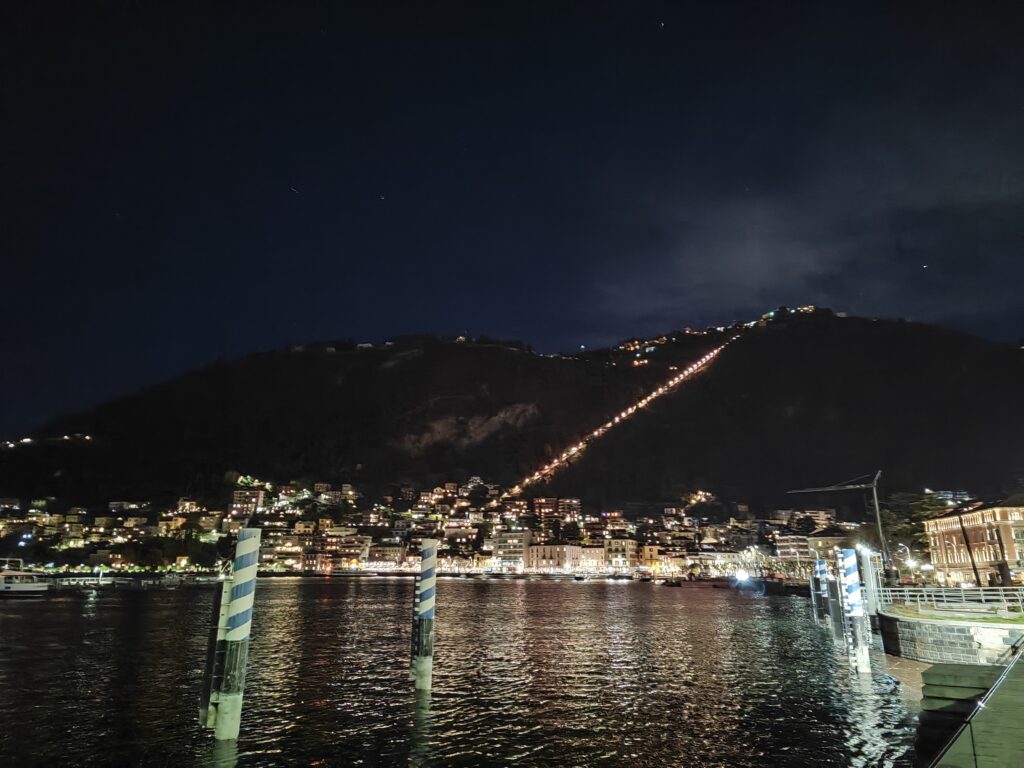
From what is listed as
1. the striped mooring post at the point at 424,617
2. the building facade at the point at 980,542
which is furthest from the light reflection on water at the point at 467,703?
the building facade at the point at 980,542

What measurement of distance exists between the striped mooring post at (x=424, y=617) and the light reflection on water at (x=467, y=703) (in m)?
0.66

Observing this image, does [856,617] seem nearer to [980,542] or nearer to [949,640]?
[949,640]

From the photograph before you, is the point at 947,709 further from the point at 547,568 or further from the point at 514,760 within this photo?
the point at 547,568

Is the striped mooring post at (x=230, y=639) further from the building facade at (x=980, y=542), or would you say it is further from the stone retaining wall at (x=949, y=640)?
the building facade at (x=980, y=542)

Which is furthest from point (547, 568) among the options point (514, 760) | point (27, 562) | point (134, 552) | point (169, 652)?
point (514, 760)

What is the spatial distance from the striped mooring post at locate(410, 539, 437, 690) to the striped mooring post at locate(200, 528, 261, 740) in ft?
17.4

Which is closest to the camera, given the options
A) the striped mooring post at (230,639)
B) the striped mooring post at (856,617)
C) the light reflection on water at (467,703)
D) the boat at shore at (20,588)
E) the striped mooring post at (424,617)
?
the striped mooring post at (230,639)

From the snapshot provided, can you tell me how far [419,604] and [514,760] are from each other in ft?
17.3

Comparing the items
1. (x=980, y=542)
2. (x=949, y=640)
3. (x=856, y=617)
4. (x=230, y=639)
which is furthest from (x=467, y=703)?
(x=980, y=542)

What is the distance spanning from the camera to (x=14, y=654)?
89.6 ft

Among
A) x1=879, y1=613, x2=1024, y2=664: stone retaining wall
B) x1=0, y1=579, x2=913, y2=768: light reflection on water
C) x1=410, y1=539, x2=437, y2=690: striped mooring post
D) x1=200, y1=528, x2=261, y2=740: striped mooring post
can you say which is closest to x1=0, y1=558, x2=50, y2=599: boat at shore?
x1=0, y1=579, x2=913, y2=768: light reflection on water

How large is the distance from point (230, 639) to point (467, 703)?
318 inches

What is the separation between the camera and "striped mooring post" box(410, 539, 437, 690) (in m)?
17.4

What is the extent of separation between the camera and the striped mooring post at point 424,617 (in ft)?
57.0
